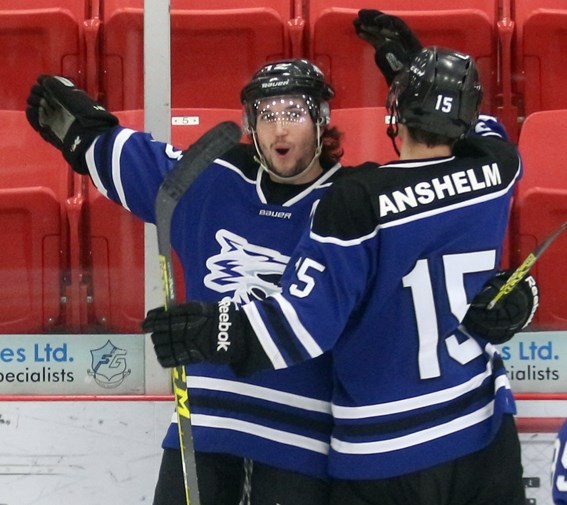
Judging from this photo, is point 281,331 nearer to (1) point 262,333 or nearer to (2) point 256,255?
(1) point 262,333

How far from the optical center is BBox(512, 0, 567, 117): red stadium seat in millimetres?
2996

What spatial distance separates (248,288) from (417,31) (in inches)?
52.1

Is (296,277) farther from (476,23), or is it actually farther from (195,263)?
(476,23)

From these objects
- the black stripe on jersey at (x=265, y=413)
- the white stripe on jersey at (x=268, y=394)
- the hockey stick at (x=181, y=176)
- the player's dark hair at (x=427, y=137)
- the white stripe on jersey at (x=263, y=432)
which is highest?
the player's dark hair at (x=427, y=137)

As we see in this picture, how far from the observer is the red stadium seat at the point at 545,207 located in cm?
253

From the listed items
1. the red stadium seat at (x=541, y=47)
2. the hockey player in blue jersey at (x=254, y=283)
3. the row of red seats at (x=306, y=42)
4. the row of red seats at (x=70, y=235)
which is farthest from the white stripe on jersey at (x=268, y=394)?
the red stadium seat at (x=541, y=47)

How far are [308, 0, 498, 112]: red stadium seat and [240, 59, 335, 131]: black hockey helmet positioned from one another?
0.90 metres

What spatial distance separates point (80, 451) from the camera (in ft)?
7.87

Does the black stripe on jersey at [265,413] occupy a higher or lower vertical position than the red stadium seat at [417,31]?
lower

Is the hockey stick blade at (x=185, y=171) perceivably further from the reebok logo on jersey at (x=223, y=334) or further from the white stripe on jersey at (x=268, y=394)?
the white stripe on jersey at (x=268, y=394)

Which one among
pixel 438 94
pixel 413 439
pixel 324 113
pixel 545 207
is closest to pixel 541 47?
pixel 545 207

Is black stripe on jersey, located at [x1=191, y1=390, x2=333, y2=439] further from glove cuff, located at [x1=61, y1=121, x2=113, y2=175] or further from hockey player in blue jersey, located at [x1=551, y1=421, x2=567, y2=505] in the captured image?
hockey player in blue jersey, located at [x1=551, y1=421, x2=567, y2=505]

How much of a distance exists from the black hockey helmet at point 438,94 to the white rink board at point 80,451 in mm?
929

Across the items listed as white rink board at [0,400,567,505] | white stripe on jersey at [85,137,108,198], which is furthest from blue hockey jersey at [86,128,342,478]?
white rink board at [0,400,567,505]
